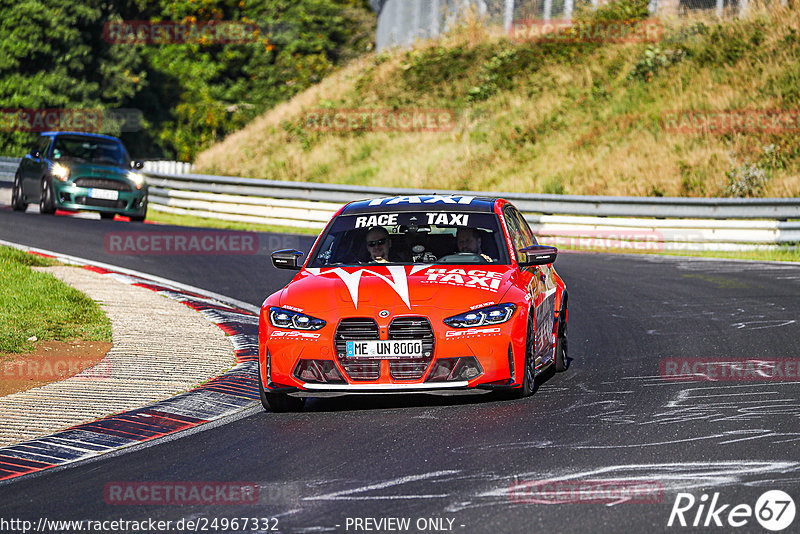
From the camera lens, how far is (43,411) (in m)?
8.58

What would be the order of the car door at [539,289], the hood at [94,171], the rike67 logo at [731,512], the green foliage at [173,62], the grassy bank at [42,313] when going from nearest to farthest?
1. the rike67 logo at [731,512]
2. the car door at [539,289]
3. the grassy bank at [42,313]
4. the hood at [94,171]
5. the green foliage at [173,62]

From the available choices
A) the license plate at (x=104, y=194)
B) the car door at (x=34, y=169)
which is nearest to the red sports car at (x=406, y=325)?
the license plate at (x=104, y=194)

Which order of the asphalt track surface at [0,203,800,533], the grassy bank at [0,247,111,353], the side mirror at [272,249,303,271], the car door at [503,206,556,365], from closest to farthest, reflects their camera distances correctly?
the asphalt track surface at [0,203,800,533] → the car door at [503,206,556,365] → the side mirror at [272,249,303,271] → the grassy bank at [0,247,111,353]

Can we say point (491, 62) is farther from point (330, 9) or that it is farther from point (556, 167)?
point (330, 9)

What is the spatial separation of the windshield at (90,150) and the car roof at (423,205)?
15.5 m

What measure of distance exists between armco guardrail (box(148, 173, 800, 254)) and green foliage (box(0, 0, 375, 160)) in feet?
75.0

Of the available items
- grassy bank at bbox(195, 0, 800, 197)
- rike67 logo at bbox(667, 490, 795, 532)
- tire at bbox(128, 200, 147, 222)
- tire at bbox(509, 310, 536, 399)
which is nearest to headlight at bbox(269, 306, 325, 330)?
tire at bbox(509, 310, 536, 399)

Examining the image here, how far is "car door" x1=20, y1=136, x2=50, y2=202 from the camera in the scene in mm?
24578

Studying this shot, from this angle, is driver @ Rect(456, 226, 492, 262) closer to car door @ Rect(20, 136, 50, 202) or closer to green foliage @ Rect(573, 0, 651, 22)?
car door @ Rect(20, 136, 50, 202)

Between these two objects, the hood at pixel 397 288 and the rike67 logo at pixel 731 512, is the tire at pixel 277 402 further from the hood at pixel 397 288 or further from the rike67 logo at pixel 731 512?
the rike67 logo at pixel 731 512

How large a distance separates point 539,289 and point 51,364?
4.23m

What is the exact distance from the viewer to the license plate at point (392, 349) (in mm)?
8336

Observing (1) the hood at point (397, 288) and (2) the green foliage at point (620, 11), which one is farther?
(2) the green foliage at point (620, 11)

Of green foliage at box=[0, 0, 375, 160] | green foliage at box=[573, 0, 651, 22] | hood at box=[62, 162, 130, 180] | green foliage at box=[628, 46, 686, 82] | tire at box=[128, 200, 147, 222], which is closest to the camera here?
hood at box=[62, 162, 130, 180]
